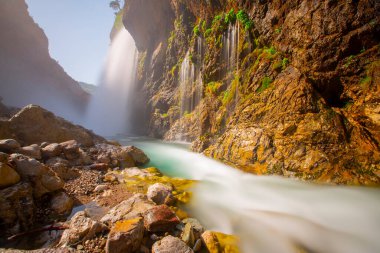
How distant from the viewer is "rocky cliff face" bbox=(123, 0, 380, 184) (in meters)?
7.72

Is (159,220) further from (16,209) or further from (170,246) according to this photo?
(16,209)

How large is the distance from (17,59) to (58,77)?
908cm

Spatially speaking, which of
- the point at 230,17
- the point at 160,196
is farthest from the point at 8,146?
the point at 230,17

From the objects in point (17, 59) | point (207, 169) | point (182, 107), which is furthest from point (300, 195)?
point (17, 59)

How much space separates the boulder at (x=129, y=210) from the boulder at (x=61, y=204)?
1245 mm

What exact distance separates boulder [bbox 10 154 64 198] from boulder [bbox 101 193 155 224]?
1.88 meters

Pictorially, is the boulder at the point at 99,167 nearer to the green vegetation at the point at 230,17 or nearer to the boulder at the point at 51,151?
the boulder at the point at 51,151

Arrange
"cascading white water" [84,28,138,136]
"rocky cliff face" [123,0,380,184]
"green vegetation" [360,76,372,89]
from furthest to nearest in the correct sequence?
1. "cascading white water" [84,28,138,136]
2. "green vegetation" [360,76,372,89]
3. "rocky cliff face" [123,0,380,184]

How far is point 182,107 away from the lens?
76.1 feet

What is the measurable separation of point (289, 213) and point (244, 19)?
13240 mm

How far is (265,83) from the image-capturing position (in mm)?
11250

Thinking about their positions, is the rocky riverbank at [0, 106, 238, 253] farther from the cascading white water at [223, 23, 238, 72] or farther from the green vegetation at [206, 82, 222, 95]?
the cascading white water at [223, 23, 238, 72]

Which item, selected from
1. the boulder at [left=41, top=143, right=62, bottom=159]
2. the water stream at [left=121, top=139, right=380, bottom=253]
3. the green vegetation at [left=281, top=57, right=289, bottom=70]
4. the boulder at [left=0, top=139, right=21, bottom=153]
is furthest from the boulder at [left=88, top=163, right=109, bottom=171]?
the green vegetation at [left=281, top=57, right=289, bottom=70]

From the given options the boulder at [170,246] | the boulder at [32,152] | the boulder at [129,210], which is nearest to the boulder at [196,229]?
the boulder at [170,246]
